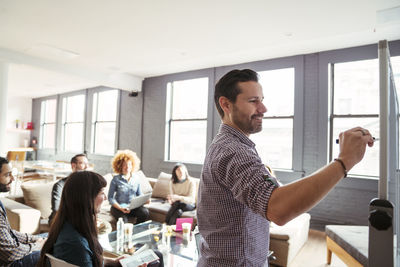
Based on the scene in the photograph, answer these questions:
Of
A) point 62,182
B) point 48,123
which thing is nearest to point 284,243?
point 62,182

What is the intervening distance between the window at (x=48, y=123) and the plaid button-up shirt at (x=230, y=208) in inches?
395

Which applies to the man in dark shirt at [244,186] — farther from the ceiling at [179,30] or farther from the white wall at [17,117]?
the white wall at [17,117]

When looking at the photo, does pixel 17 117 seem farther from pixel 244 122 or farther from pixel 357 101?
pixel 244 122

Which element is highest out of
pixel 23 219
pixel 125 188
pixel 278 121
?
pixel 278 121

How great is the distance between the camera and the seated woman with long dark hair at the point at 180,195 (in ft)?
12.3

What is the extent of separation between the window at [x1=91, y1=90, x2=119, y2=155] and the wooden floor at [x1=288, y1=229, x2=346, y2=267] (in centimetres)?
543

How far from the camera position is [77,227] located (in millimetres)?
1375

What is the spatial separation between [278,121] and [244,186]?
4263mm

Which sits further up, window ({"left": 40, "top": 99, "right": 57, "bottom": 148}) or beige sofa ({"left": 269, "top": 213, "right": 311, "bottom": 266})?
window ({"left": 40, "top": 99, "right": 57, "bottom": 148})

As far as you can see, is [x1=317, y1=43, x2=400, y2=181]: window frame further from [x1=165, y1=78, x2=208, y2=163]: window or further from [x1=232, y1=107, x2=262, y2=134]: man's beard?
[x1=232, y1=107, x2=262, y2=134]: man's beard

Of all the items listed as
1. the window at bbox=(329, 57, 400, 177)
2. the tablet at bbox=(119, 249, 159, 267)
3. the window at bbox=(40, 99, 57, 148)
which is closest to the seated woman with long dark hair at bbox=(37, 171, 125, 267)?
the tablet at bbox=(119, 249, 159, 267)

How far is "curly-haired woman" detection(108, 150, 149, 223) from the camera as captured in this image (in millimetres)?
3586

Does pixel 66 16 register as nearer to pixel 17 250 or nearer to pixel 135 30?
pixel 135 30

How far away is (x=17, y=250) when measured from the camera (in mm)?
1812
